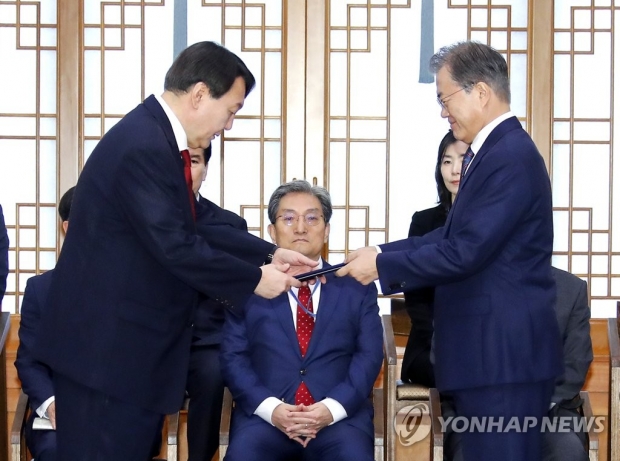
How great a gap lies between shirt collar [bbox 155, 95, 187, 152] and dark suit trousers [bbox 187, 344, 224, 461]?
4.10 feet

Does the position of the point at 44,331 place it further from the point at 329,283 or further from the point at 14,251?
the point at 14,251

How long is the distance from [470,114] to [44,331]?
4.24 feet

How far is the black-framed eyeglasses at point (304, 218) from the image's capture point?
3684 mm

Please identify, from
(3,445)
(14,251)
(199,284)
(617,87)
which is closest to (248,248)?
(199,284)

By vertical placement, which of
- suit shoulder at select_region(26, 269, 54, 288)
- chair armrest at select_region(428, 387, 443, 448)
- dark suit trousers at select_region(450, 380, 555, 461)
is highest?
suit shoulder at select_region(26, 269, 54, 288)

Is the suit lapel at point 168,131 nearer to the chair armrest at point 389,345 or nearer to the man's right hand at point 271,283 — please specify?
the man's right hand at point 271,283

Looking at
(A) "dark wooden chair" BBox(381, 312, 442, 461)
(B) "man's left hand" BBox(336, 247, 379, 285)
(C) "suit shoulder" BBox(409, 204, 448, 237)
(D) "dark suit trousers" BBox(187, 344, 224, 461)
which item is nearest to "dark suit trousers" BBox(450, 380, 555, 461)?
(B) "man's left hand" BBox(336, 247, 379, 285)

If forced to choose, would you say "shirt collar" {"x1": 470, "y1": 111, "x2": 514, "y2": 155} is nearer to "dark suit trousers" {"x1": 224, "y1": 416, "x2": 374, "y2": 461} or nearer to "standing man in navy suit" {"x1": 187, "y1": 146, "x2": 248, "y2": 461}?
"dark suit trousers" {"x1": 224, "y1": 416, "x2": 374, "y2": 461}

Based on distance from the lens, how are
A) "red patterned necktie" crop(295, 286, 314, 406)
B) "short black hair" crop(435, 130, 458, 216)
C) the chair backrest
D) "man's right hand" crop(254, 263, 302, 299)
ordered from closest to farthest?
"man's right hand" crop(254, 263, 302, 299)
"red patterned necktie" crop(295, 286, 314, 406)
the chair backrest
"short black hair" crop(435, 130, 458, 216)

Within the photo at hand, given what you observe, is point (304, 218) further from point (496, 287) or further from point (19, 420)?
point (19, 420)

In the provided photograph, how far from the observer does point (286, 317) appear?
3547 millimetres

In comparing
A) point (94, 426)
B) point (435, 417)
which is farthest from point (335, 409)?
point (94, 426)

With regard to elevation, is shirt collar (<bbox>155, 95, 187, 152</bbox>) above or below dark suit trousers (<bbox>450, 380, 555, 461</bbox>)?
above

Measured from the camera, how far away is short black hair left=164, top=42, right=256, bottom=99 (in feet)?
9.06
